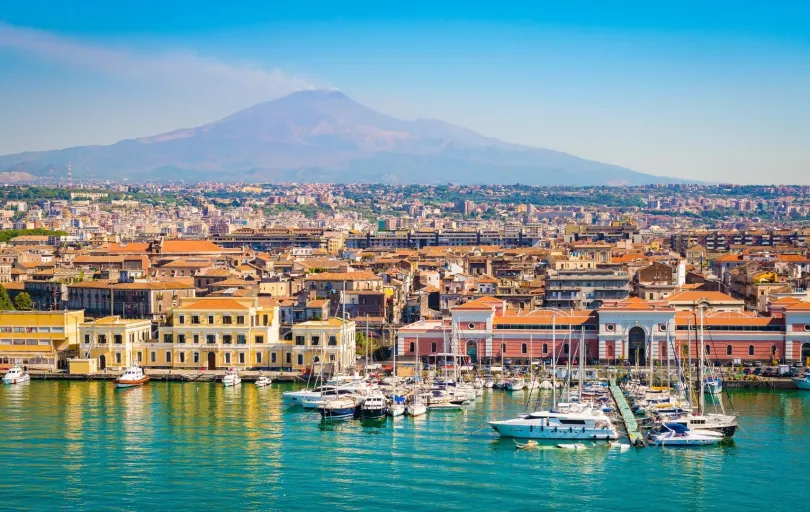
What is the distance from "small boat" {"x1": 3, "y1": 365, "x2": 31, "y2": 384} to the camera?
29.5m

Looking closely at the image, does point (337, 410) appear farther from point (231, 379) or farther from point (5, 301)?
point (5, 301)

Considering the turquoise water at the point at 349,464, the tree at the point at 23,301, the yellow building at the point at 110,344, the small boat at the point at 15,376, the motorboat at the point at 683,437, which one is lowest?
the turquoise water at the point at 349,464

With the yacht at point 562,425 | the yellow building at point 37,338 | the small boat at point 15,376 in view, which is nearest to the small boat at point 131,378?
the small boat at point 15,376

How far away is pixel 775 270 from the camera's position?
45031 mm

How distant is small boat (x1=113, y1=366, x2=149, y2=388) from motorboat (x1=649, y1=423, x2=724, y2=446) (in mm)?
12467

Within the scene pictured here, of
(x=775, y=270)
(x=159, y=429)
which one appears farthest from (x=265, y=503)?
(x=775, y=270)

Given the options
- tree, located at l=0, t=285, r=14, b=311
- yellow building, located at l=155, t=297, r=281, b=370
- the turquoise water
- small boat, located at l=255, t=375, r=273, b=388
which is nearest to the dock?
the turquoise water

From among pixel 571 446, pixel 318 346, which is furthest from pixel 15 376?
pixel 571 446

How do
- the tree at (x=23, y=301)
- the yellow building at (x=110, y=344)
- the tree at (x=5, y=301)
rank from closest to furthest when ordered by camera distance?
the yellow building at (x=110, y=344)
the tree at (x=5, y=301)
the tree at (x=23, y=301)

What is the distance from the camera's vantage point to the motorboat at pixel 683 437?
73.0 ft

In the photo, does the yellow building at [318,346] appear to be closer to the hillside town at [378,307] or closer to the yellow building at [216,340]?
the hillside town at [378,307]

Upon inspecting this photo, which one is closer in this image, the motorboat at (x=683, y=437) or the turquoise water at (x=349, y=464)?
the turquoise water at (x=349, y=464)

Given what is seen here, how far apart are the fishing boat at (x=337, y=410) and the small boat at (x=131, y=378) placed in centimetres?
613

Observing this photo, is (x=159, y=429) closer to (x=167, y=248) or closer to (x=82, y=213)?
(x=167, y=248)
